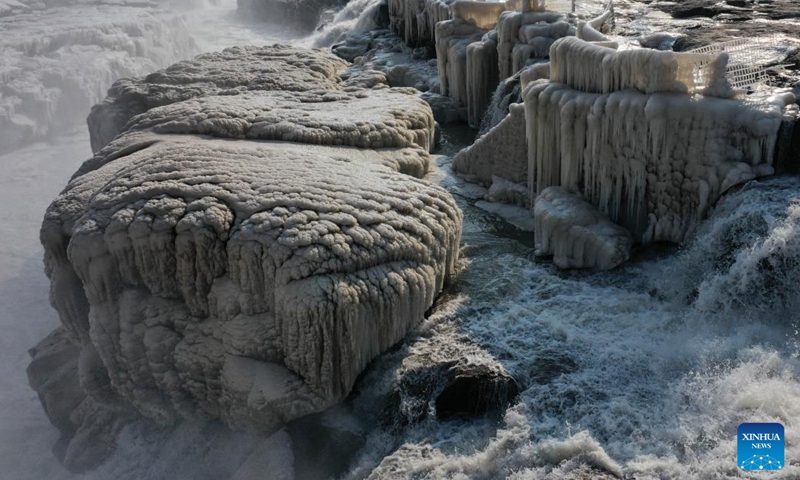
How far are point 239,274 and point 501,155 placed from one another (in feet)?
16.3

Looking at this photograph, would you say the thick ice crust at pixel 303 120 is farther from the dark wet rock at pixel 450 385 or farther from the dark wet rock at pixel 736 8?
the dark wet rock at pixel 736 8

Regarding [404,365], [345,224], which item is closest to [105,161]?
[345,224]

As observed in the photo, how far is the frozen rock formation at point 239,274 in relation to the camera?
743cm

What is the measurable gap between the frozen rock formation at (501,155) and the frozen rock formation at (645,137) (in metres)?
1.05

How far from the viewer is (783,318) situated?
7.27 meters

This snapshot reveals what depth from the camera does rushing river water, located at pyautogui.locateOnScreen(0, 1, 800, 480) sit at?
6281mm

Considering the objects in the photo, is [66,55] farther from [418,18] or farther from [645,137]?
[645,137]

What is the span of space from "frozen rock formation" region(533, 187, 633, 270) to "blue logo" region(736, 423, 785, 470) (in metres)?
2.86

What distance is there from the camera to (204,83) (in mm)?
13812

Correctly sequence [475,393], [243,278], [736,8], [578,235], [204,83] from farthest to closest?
[736,8]
[204,83]
[578,235]
[243,278]
[475,393]

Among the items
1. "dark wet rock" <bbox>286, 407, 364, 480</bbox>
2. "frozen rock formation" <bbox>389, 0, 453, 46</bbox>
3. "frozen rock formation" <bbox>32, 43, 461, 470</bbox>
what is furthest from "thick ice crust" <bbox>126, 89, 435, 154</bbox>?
"frozen rock formation" <bbox>389, 0, 453, 46</bbox>

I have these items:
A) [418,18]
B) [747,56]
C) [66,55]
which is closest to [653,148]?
[747,56]

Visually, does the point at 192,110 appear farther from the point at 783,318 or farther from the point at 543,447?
the point at 783,318

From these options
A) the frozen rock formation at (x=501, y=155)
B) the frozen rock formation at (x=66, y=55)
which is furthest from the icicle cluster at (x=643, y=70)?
the frozen rock formation at (x=66, y=55)
